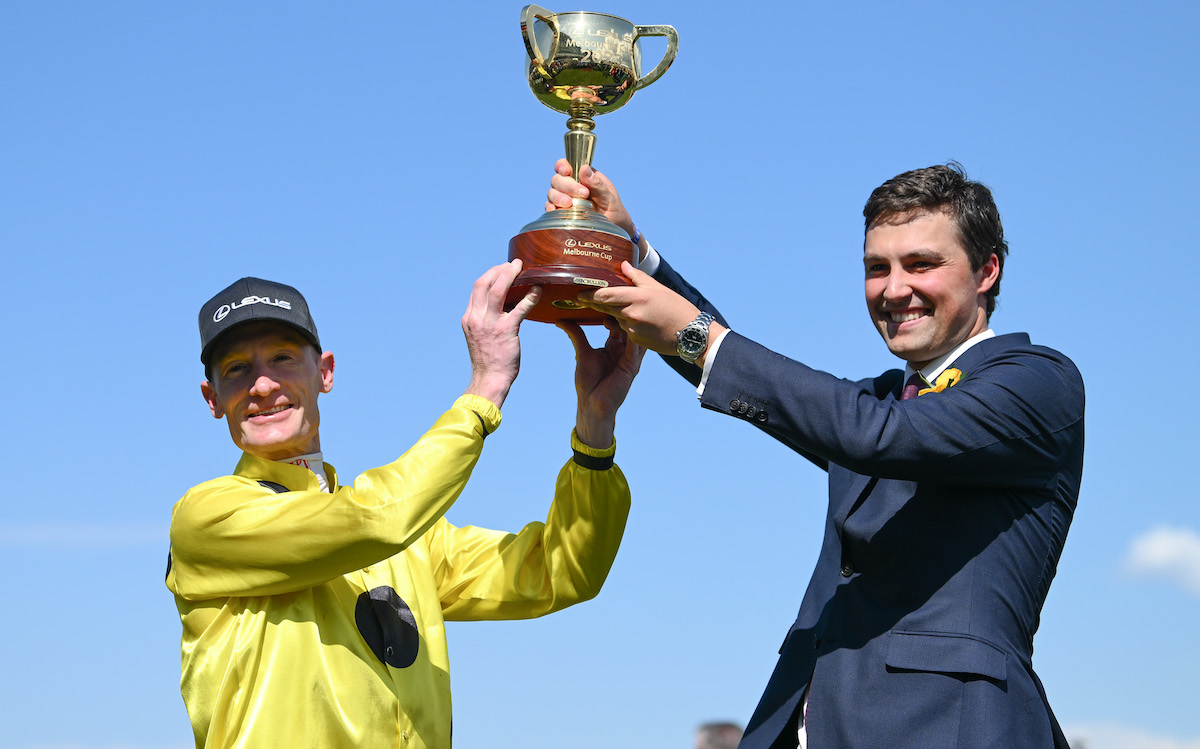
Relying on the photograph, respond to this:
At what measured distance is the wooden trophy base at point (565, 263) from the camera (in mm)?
5559

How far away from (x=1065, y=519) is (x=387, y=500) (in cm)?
258

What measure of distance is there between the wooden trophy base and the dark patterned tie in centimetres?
121

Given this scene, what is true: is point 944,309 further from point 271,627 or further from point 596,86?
point 271,627

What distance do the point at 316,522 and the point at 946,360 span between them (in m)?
2.53

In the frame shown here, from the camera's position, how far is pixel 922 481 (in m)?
4.91

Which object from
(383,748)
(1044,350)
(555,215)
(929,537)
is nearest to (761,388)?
(929,537)

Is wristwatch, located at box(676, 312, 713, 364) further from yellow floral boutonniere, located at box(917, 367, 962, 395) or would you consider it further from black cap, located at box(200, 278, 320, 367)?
black cap, located at box(200, 278, 320, 367)

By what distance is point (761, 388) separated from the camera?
188 inches

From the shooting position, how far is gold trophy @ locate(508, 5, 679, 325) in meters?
5.66

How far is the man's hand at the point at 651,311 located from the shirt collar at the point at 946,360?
95 cm

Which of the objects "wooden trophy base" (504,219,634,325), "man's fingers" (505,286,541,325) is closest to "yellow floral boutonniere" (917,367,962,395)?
"wooden trophy base" (504,219,634,325)

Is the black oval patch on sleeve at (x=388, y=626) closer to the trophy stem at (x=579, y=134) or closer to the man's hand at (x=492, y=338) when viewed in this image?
the man's hand at (x=492, y=338)

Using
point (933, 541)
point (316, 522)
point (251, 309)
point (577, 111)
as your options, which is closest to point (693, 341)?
point (933, 541)

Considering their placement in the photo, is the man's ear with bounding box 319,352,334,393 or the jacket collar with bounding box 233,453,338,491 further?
the man's ear with bounding box 319,352,334,393
